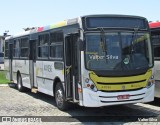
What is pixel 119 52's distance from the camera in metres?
10.0

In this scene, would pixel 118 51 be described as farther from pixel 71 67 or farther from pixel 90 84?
pixel 71 67

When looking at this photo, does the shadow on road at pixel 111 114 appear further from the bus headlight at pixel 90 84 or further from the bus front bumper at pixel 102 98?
the bus headlight at pixel 90 84

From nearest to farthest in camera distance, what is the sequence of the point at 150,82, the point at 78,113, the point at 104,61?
the point at 104,61 → the point at 150,82 → the point at 78,113

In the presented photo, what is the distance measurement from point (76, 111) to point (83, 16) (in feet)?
10.9

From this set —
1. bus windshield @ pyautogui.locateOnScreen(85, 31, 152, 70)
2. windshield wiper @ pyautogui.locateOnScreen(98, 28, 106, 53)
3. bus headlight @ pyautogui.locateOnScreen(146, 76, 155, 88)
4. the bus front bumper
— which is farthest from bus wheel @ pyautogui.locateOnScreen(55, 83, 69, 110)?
bus headlight @ pyautogui.locateOnScreen(146, 76, 155, 88)

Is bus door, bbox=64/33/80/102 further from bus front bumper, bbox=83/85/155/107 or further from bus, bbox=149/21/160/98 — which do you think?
bus, bbox=149/21/160/98

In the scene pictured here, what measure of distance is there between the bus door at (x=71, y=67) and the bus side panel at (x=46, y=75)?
0.53 m

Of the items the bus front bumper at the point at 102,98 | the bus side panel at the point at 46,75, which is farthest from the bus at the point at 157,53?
the bus side panel at the point at 46,75

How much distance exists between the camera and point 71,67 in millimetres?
10891

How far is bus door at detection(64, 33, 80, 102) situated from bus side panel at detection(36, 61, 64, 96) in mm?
526

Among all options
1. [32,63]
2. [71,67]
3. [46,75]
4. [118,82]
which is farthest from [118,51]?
[32,63]

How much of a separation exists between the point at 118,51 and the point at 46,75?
4.07m

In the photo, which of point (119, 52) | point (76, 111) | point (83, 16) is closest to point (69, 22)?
point (83, 16)

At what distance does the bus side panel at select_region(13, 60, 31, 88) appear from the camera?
54.0 feet
